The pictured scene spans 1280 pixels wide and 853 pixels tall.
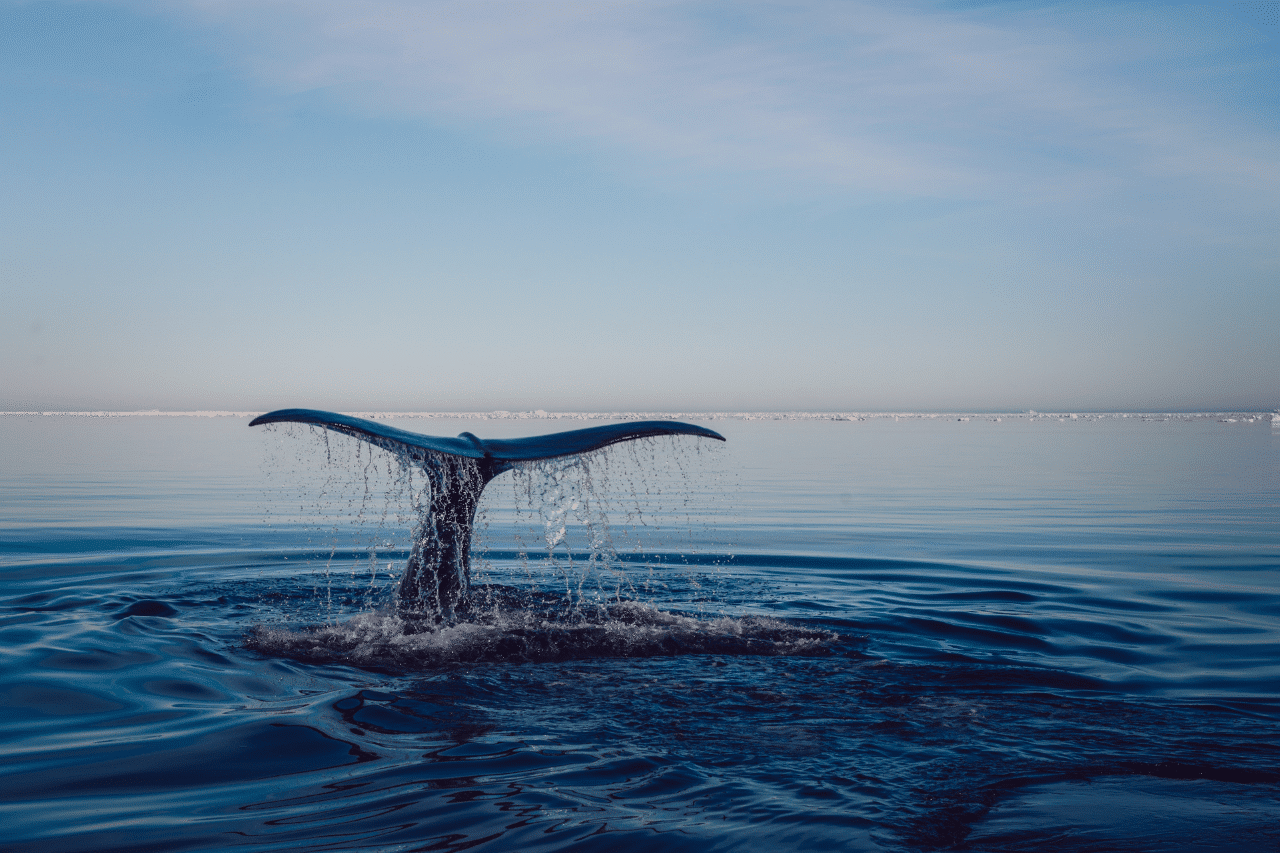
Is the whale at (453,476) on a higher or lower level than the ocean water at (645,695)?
higher

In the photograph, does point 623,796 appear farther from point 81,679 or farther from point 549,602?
point 549,602

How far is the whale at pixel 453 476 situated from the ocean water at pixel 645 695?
25 centimetres

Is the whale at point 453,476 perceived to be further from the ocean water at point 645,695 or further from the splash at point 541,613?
the ocean water at point 645,695

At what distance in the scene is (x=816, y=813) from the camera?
3912 mm

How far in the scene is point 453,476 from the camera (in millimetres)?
7371

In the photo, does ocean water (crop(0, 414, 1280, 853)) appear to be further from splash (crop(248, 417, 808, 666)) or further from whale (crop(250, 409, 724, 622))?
whale (crop(250, 409, 724, 622))

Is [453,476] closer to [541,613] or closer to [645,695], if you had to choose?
[541,613]

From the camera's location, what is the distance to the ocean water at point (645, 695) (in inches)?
152

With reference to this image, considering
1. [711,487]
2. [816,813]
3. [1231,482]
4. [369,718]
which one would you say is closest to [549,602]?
[369,718]

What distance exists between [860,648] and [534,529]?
389 inches

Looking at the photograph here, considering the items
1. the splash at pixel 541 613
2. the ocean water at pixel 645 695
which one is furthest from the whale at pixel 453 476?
the ocean water at pixel 645 695

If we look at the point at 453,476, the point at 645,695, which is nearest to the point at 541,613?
the point at 453,476

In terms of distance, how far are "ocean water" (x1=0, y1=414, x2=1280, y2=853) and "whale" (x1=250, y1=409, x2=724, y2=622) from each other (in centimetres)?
25

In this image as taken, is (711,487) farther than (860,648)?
Yes
